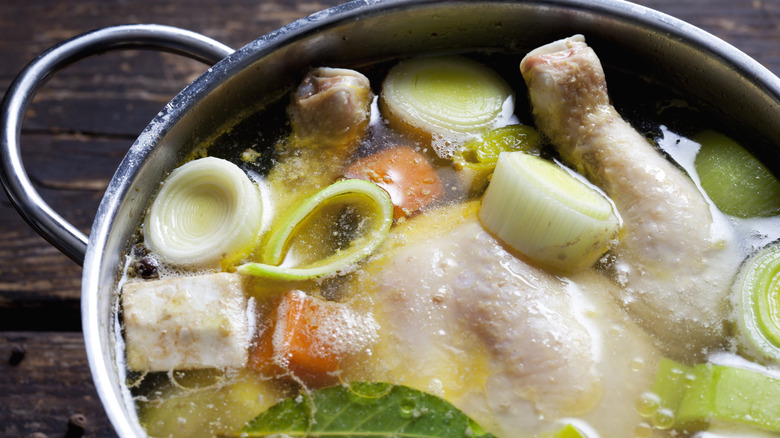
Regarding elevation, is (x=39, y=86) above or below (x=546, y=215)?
above

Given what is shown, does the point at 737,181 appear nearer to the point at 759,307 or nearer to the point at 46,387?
the point at 759,307

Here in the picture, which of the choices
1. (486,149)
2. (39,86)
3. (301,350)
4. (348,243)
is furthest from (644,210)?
(39,86)

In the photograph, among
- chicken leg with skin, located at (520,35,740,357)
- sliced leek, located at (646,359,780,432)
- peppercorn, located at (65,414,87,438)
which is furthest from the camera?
peppercorn, located at (65,414,87,438)

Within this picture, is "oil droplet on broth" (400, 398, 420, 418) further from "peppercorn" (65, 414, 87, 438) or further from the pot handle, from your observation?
"peppercorn" (65, 414, 87, 438)

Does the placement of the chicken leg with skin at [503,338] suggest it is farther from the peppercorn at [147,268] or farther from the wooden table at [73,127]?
the wooden table at [73,127]

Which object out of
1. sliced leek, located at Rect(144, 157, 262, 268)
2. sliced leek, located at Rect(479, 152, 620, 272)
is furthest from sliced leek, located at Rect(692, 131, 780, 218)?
sliced leek, located at Rect(144, 157, 262, 268)

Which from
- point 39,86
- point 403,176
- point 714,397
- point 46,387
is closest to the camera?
point 714,397
